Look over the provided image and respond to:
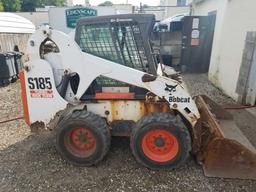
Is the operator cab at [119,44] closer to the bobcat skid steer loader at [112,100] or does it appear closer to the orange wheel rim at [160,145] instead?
A: the bobcat skid steer loader at [112,100]

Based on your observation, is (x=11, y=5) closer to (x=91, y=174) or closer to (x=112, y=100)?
(x=112, y=100)

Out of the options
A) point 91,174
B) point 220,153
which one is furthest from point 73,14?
point 220,153

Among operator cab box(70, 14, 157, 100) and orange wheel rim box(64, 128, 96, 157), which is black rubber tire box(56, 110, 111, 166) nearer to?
orange wheel rim box(64, 128, 96, 157)

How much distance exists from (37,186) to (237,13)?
6362mm

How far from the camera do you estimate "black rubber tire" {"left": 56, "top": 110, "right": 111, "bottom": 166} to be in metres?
3.16

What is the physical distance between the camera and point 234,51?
21.2 feet

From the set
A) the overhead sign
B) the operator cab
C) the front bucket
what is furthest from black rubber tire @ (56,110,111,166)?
the overhead sign

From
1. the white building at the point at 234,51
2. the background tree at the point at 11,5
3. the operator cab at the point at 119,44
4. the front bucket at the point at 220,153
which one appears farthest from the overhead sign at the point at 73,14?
the background tree at the point at 11,5

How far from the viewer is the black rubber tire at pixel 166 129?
119 inches

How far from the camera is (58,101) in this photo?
3375mm

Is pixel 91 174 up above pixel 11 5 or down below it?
below

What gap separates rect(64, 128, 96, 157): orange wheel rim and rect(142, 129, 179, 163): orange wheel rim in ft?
2.44

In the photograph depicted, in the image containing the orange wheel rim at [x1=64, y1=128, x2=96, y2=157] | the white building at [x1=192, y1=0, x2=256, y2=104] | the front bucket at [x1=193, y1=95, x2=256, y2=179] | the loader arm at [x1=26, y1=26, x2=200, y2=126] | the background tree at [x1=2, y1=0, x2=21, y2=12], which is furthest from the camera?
the background tree at [x1=2, y1=0, x2=21, y2=12]

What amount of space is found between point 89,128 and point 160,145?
3.27 feet
